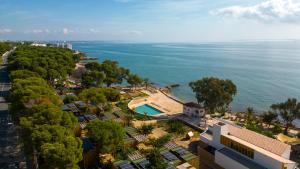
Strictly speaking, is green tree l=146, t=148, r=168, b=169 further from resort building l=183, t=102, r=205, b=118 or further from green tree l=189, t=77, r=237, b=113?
green tree l=189, t=77, r=237, b=113

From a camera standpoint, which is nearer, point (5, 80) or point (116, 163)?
point (116, 163)

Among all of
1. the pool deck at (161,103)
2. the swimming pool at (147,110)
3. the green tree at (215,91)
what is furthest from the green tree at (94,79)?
the green tree at (215,91)

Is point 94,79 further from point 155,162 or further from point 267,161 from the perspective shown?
point 267,161

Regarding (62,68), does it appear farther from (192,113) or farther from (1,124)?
(192,113)

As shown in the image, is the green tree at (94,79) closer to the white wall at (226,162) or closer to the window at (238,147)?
the window at (238,147)

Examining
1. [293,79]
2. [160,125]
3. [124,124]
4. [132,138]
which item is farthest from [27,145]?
[293,79]

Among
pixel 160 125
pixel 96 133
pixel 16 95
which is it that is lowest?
pixel 160 125

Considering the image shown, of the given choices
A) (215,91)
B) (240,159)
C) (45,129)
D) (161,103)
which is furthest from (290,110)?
(45,129)
